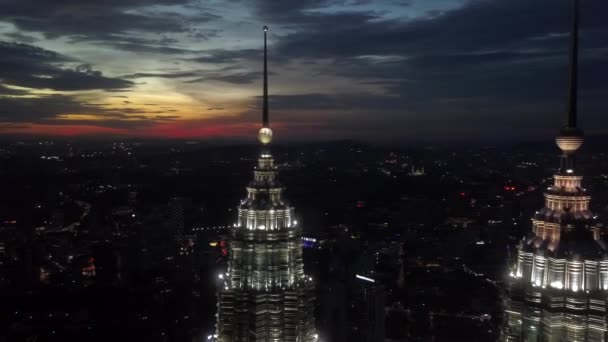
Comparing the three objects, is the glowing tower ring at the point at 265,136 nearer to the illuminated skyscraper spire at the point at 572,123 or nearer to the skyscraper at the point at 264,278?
the skyscraper at the point at 264,278

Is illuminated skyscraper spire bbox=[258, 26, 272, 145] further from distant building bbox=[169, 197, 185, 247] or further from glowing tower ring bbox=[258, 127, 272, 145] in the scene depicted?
distant building bbox=[169, 197, 185, 247]

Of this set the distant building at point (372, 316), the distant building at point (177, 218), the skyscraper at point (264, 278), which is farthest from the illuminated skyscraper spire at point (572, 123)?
the distant building at point (177, 218)

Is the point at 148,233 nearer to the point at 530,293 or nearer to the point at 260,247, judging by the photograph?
the point at 260,247

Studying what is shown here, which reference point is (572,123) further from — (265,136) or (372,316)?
(372,316)

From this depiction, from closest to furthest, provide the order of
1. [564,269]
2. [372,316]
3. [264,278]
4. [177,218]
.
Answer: [564,269] → [264,278] → [372,316] → [177,218]

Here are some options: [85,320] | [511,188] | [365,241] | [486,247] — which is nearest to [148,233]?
[85,320]

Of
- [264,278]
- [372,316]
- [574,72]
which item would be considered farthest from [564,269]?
[372,316]

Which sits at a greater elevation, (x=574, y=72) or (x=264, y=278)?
(x=574, y=72)
